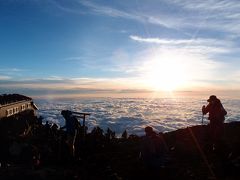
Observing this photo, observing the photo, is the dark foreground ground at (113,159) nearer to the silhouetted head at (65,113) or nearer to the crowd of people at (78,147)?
the crowd of people at (78,147)

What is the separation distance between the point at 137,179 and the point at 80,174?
2.39 metres

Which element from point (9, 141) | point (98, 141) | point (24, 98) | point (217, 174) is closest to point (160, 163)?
point (217, 174)

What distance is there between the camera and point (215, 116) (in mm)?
16109

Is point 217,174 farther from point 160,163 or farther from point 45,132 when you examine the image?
point 45,132

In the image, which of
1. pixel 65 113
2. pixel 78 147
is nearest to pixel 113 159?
pixel 78 147

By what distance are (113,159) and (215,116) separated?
512 centimetres

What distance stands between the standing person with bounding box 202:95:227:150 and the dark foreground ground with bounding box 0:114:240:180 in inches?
20.2

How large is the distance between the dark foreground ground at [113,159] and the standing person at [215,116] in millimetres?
512

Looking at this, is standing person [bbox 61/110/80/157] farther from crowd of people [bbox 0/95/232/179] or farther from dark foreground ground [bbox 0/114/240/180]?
dark foreground ground [bbox 0/114/240/180]

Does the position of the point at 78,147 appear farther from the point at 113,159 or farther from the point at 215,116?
the point at 215,116

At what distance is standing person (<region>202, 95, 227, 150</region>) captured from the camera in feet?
52.4

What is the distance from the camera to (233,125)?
2444cm

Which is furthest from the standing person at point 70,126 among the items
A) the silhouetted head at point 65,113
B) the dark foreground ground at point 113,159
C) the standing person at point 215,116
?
the standing person at point 215,116

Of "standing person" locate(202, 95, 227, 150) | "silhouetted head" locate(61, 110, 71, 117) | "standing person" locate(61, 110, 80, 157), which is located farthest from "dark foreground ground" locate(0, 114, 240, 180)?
"silhouetted head" locate(61, 110, 71, 117)
